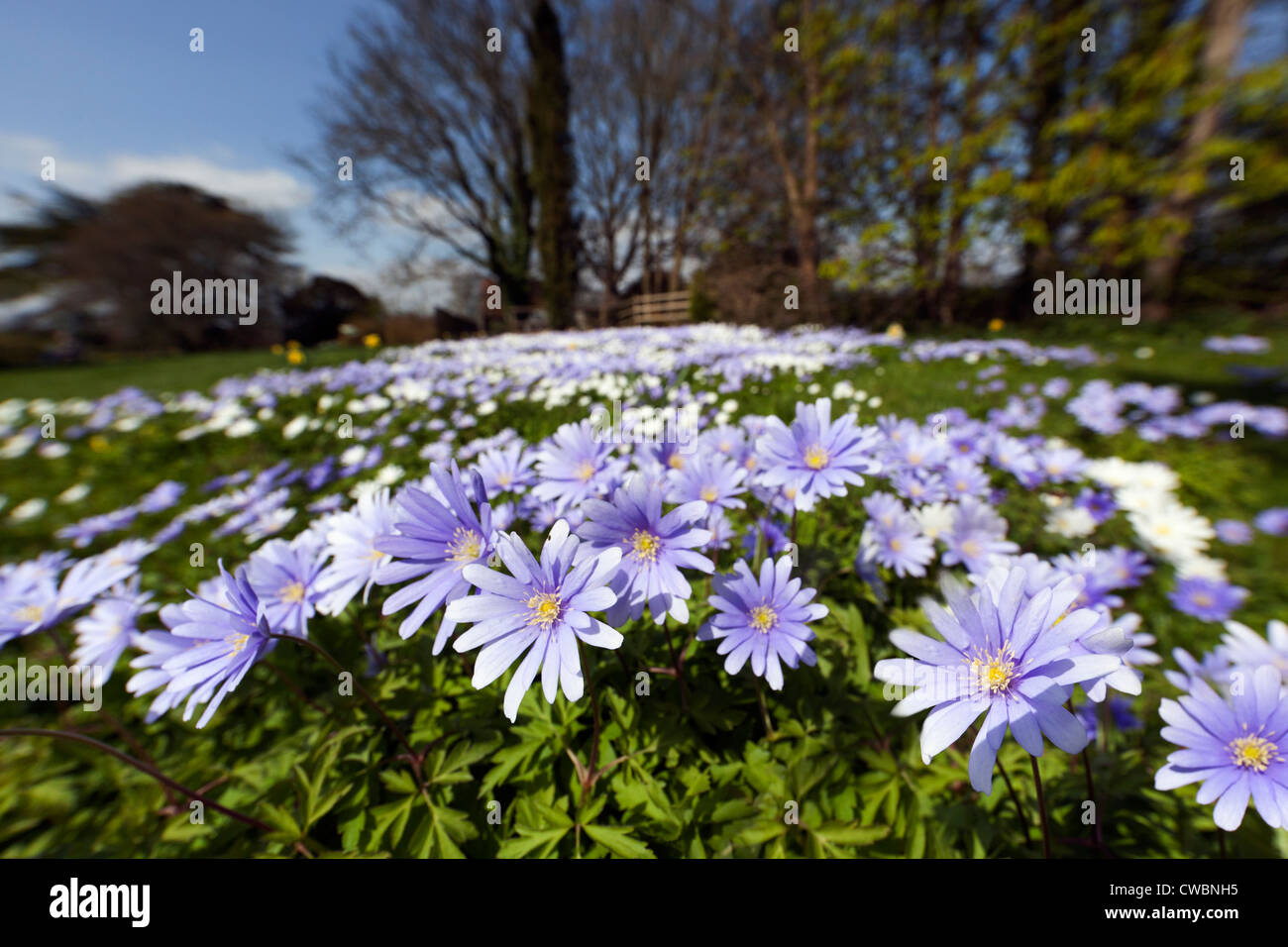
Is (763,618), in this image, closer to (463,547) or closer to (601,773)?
(601,773)

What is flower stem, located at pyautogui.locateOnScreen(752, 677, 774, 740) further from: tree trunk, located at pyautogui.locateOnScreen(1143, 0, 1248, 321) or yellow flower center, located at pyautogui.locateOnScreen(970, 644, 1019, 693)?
tree trunk, located at pyautogui.locateOnScreen(1143, 0, 1248, 321)

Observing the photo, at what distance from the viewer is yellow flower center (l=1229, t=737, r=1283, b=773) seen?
2.42 feet

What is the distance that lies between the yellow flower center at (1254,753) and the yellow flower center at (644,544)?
37.4 inches

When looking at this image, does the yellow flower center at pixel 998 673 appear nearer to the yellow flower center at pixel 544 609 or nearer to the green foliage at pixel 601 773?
the green foliage at pixel 601 773

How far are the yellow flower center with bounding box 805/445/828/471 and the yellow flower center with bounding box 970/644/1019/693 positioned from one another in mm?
466

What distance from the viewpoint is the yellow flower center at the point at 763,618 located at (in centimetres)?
93

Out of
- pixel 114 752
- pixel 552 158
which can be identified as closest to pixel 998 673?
pixel 114 752

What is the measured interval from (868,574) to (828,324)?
34.1ft

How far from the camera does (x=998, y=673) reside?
674mm

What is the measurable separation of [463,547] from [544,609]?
7.7 inches

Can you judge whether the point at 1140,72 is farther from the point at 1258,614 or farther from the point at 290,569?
the point at 290,569

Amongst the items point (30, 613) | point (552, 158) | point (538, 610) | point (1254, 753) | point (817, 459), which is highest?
point (552, 158)

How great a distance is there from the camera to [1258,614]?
1.90m
